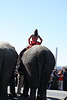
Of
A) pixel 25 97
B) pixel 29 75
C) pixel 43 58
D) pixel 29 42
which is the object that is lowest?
pixel 25 97

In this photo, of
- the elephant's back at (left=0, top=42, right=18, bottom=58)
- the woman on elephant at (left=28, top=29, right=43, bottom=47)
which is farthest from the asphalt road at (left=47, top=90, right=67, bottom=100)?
the elephant's back at (left=0, top=42, right=18, bottom=58)

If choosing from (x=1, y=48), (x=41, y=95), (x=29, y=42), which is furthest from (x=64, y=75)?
(x=1, y=48)

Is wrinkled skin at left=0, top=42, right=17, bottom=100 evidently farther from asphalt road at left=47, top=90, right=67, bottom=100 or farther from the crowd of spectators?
the crowd of spectators

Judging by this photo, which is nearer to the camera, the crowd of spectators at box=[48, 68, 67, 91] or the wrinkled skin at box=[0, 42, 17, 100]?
the wrinkled skin at box=[0, 42, 17, 100]

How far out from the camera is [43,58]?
8.87m

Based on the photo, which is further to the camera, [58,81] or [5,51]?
[58,81]

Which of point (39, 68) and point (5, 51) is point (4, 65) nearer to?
point (5, 51)

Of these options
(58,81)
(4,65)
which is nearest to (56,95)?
(58,81)

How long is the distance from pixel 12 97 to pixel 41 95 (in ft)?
6.83

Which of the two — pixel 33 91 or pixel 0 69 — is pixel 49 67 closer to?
pixel 33 91

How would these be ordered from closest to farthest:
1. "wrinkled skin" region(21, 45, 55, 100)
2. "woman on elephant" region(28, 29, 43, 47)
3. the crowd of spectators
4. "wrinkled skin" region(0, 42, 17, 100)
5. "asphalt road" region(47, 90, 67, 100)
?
1. "wrinkled skin" region(0, 42, 17, 100)
2. "wrinkled skin" region(21, 45, 55, 100)
3. "woman on elephant" region(28, 29, 43, 47)
4. "asphalt road" region(47, 90, 67, 100)
5. the crowd of spectators

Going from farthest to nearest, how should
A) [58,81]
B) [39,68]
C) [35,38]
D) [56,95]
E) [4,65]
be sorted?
1. [58,81]
2. [56,95]
3. [35,38]
4. [39,68]
5. [4,65]

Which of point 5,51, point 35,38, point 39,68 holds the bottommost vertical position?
point 39,68

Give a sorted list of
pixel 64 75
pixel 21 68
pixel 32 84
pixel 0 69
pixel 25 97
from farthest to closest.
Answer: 1. pixel 64 75
2. pixel 25 97
3. pixel 21 68
4. pixel 32 84
5. pixel 0 69
